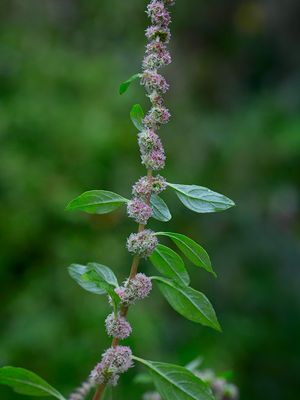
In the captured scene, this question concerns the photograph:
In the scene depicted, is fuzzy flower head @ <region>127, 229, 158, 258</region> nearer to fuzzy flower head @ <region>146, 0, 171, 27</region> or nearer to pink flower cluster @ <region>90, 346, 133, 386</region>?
pink flower cluster @ <region>90, 346, 133, 386</region>

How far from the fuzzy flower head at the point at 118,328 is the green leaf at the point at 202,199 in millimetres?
110

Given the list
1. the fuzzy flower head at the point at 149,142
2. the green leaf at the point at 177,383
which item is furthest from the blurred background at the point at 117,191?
the fuzzy flower head at the point at 149,142

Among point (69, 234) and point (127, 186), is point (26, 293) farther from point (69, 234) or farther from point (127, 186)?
point (127, 186)

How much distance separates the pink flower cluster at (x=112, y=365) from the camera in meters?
0.54

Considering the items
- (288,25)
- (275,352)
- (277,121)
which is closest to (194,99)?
(277,121)

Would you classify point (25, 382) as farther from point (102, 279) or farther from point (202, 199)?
point (202, 199)

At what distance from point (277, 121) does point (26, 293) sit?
11.2 ft

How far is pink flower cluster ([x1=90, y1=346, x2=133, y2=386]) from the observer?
1.77 feet

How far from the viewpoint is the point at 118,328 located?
548 millimetres

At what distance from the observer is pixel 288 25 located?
24.8 feet

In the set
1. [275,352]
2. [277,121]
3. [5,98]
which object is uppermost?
[277,121]

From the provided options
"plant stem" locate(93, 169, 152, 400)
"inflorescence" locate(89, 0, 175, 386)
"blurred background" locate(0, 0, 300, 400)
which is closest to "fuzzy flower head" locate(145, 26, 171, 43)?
"inflorescence" locate(89, 0, 175, 386)

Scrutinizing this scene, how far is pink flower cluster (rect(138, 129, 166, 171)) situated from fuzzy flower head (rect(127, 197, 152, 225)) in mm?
31

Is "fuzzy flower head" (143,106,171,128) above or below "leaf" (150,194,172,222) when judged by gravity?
above
